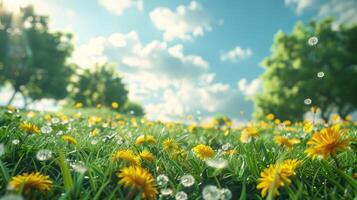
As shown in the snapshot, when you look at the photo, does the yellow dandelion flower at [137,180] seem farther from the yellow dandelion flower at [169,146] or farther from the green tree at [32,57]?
the green tree at [32,57]

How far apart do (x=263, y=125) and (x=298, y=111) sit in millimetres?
23132

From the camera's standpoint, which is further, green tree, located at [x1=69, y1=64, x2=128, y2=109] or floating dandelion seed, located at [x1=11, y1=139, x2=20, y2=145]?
green tree, located at [x1=69, y1=64, x2=128, y2=109]

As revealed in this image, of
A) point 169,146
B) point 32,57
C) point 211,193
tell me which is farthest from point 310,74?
point 211,193

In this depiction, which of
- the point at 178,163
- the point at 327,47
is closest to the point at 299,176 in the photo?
the point at 178,163

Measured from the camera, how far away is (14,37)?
3419 cm

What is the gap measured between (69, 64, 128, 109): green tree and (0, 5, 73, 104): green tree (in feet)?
23.1

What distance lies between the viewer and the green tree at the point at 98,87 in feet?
150

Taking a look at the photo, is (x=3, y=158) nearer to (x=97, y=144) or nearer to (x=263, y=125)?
(x=97, y=144)

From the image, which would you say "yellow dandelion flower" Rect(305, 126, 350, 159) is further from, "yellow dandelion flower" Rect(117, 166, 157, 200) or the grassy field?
"yellow dandelion flower" Rect(117, 166, 157, 200)

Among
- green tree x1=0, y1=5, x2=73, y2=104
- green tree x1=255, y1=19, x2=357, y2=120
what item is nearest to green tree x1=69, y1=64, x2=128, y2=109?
green tree x1=0, y1=5, x2=73, y2=104

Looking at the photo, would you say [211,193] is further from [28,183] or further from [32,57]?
[32,57]

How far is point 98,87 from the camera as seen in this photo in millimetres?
47031

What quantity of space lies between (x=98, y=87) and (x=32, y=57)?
42.1 feet

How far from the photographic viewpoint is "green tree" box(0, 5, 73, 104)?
33.7m
